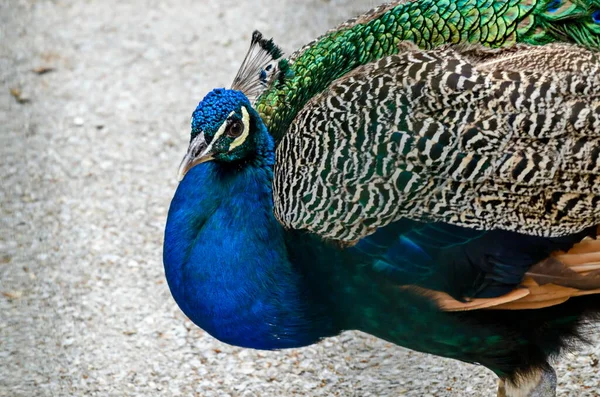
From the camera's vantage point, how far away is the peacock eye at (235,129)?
2.45 metres

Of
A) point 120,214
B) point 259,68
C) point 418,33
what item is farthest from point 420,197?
point 120,214

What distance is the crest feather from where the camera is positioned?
2686 millimetres

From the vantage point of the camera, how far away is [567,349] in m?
2.43

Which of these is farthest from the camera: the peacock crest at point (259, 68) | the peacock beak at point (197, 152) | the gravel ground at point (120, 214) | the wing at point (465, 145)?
the gravel ground at point (120, 214)

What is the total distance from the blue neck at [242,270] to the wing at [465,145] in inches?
7.8

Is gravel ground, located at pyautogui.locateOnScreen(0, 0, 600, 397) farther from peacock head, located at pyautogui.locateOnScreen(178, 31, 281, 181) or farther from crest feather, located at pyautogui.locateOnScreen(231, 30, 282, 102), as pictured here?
peacock head, located at pyautogui.locateOnScreen(178, 31, 281, 181)

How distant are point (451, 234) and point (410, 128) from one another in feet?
0.94

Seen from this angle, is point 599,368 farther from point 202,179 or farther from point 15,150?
point 15,150

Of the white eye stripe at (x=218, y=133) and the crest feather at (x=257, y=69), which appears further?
the crest feather at (x=257, y=69)

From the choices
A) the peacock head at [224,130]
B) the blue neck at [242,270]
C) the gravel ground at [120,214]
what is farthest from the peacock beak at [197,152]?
the gravel ground at [120,214]

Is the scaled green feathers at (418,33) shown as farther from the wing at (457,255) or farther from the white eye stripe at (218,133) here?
the wing at (457,255)

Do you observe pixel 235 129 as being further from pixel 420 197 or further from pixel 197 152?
pixel 420 197

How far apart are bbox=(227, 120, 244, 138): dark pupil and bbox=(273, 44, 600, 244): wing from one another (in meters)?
0.22

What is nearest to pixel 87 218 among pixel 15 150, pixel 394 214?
pixel 15 150
